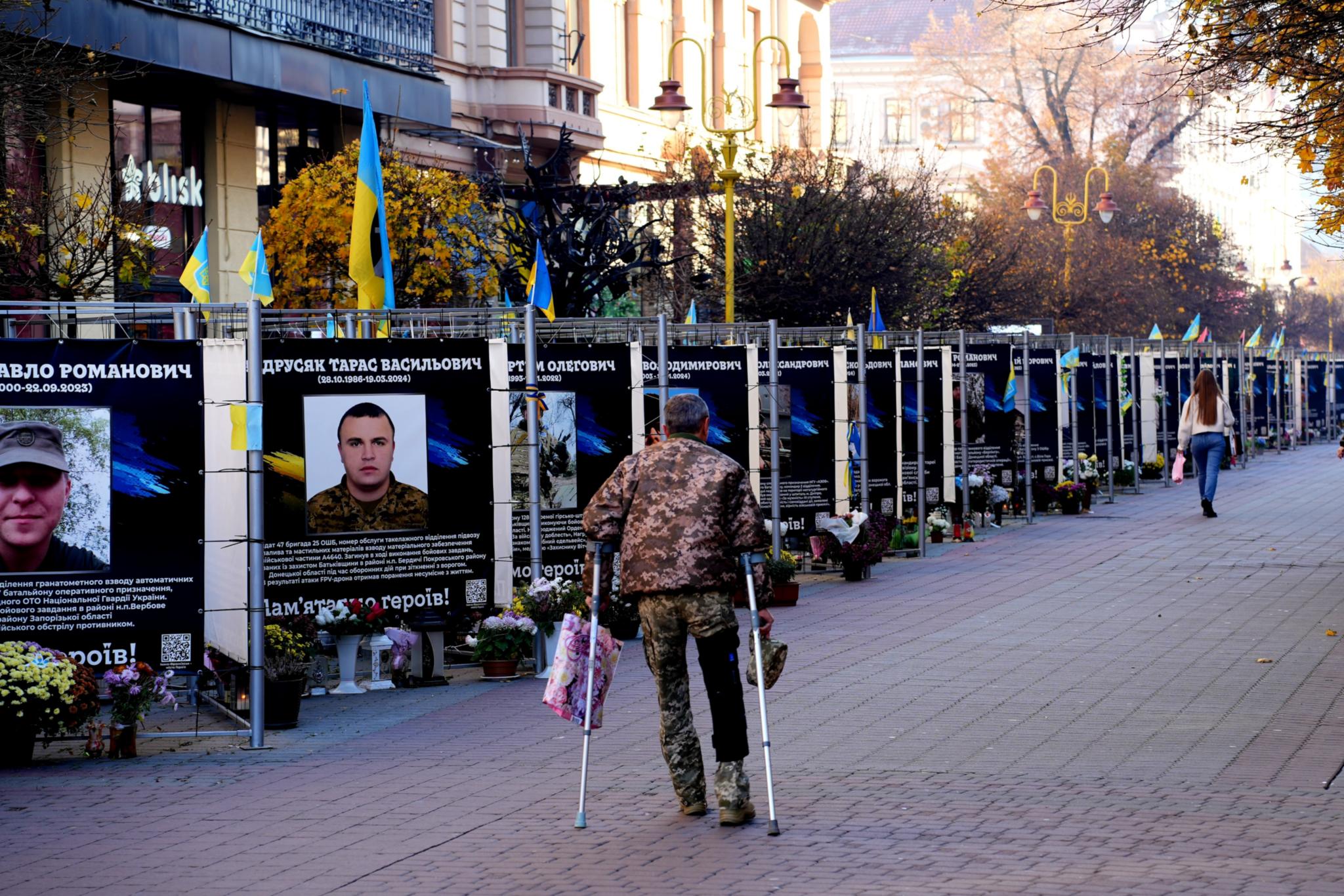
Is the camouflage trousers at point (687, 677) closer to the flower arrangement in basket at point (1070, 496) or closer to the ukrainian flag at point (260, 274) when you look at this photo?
the ukrainian flag at point (260, 274)

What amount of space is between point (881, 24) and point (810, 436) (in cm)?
10223

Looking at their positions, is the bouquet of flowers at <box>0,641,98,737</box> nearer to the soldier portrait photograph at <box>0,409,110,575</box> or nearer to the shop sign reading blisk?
the soldier portrait photograph at <box>0,409,110,575</box>

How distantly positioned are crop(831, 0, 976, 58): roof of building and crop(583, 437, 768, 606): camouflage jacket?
99687 mm

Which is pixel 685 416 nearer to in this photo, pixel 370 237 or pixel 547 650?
pixel 547 650

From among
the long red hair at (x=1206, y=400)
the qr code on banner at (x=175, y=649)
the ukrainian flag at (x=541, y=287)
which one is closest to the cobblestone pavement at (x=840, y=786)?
the qr code on banner at (x=175, y=649)

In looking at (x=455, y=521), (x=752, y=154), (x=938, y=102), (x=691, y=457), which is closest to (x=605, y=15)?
(x=752, y=154)

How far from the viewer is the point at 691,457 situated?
8711mm

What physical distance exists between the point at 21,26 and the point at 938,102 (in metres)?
67.0

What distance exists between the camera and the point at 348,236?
23.7m

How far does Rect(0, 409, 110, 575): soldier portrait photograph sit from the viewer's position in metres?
10.5

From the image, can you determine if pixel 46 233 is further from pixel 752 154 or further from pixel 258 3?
pixel 752 154

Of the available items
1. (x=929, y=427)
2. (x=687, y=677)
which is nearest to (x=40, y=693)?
(x=687, y=677)

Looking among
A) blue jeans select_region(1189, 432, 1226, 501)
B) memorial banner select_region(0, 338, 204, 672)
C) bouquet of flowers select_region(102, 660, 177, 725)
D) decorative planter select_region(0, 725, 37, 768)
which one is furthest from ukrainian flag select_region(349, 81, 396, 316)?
blue jeans select_region(1189, 432, 1226, 501)

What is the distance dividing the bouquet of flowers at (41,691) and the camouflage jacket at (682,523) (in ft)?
10.4
